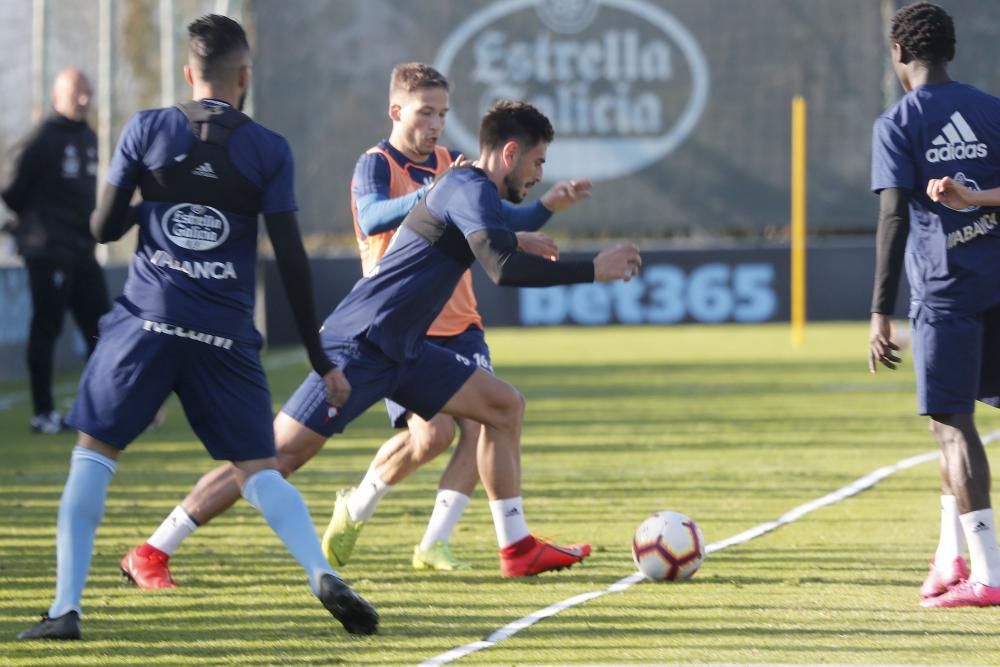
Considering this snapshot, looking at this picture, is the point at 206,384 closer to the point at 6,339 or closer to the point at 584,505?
the point at 584,505

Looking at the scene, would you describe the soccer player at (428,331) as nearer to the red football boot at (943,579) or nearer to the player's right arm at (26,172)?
the red football boot at (943,579)

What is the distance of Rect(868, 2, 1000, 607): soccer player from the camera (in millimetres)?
6762

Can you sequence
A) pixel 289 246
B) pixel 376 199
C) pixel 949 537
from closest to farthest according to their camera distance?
pixel 289 246 → pixel 949 537 → pixel 376 199

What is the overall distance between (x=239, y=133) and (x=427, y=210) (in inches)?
40.4

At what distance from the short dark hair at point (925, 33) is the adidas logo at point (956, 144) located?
24 centimetres

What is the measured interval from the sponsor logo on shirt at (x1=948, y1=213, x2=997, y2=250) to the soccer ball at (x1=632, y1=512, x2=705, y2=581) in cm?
156

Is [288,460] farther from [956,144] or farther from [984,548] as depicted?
[956,144]

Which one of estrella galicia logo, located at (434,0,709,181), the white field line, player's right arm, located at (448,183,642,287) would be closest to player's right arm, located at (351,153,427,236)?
player's right arm, located at (448,183,642,287)

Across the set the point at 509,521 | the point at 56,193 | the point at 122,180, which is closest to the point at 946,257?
the point at 509,521

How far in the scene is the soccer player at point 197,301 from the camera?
613 centimetres

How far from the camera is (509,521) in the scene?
7.60m

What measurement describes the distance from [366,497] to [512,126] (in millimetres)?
1811

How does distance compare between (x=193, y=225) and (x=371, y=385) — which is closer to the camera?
(x=193, y=225)

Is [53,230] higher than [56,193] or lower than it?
lower
